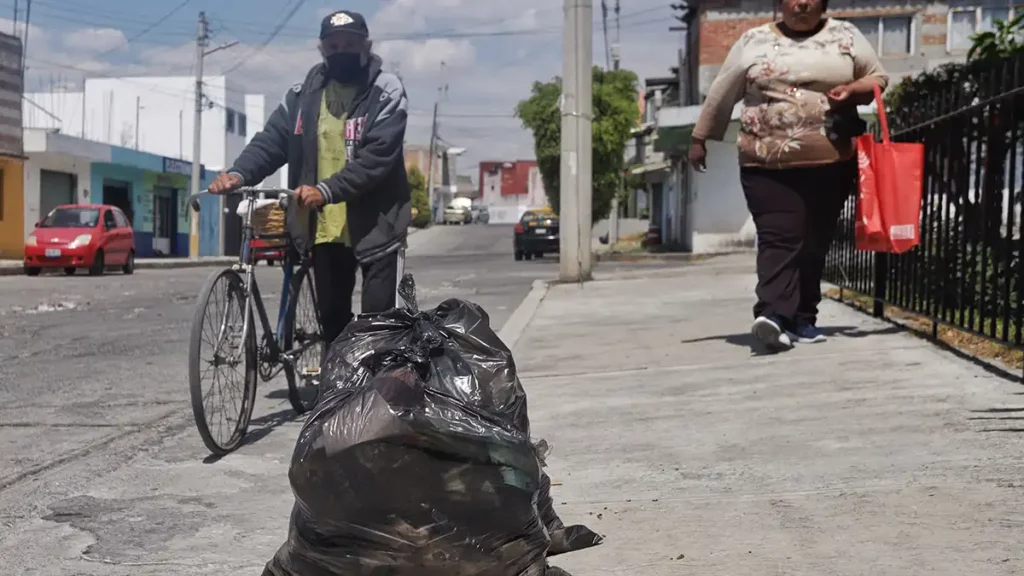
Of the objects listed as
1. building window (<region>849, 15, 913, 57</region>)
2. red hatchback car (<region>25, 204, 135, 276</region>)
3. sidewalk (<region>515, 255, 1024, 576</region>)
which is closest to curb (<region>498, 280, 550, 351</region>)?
sidewalk (<region>515, 255, 1024, 576</region>)

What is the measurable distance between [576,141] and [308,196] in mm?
9533

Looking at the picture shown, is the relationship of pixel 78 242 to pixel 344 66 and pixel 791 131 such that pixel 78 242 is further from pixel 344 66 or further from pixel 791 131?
pixel 791 131

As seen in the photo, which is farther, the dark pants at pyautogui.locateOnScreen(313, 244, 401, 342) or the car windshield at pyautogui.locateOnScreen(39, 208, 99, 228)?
the car windshield at pyautogui.locateOnScreen(39, 208, 99, 228)

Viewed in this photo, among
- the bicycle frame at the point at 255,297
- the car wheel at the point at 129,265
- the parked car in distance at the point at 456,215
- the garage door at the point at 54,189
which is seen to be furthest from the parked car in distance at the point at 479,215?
the bicycle frame at the point at 255,297

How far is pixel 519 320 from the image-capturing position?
875 cm

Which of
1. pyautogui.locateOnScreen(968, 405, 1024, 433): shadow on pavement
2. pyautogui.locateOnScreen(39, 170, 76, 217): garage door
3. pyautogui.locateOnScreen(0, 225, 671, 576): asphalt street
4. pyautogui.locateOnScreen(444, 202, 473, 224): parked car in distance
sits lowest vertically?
pyautogui.locateOnScreen(0, 225, 671, 576): asphalt street

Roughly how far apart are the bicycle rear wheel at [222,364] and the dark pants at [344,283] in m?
0.51

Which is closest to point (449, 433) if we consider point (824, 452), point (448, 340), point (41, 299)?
point (448, 340)

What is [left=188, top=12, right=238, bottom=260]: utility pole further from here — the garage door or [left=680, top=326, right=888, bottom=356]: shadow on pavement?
[left=680, top=326, right=888, bottom=356]: shadow on pavement

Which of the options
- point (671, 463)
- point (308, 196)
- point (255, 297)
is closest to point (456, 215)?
point (255, 297)

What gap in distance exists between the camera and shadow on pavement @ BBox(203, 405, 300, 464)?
467 centimetres

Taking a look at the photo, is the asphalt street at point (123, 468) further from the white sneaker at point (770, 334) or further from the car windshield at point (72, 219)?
the car windshield at point (72, 219)

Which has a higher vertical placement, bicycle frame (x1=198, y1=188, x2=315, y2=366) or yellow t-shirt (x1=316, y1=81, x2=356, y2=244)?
yellow t-shirt (x1=316, y1=81, x2=356, y2=244)

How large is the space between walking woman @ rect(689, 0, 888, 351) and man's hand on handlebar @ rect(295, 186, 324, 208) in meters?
2.36
